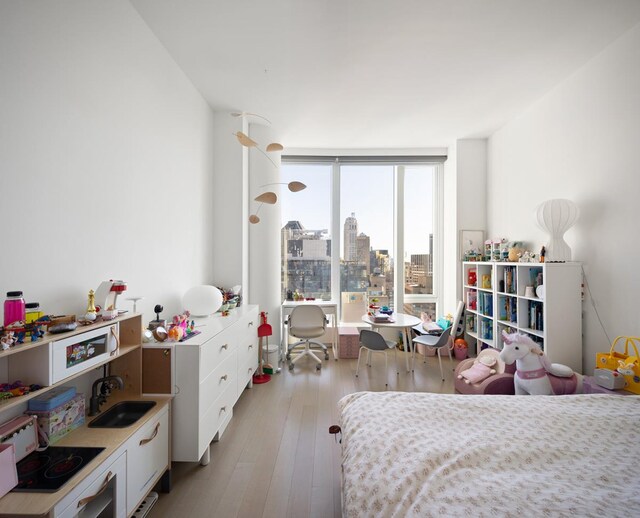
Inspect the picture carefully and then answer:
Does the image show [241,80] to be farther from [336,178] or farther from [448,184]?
[448,184]

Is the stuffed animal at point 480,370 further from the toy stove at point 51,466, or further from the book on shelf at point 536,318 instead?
the toy stove at point 51,466

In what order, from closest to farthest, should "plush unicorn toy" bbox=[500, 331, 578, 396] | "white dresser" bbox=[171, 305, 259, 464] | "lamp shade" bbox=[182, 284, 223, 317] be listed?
"white dresser" bbox=[171, 305, 259, 464], "plush unicorn toy" bbox=[500, 331, 578, 396], "lamp shade" bbox=[182, 284, 223, 317]

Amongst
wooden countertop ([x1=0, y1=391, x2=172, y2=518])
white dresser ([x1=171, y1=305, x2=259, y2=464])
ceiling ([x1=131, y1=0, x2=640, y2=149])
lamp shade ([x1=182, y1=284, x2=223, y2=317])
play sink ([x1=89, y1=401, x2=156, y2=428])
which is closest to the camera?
wooden countertop ([x1=0, y1=391, x2=172, y2=518])

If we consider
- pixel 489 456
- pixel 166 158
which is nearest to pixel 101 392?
pixel 166 158

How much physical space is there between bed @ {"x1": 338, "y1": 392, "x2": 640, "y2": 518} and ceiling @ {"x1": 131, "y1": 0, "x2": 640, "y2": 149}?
2815 mm

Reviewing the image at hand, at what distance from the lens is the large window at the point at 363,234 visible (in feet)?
16.2

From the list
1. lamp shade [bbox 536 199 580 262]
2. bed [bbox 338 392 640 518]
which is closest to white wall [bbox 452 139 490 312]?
lamp shade [bbox 536 199 580 262]

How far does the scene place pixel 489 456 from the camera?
131 centimetres

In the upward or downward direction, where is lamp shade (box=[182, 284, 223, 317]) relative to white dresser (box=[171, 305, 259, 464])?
upward

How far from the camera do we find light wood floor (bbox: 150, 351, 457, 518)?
1.68 meters

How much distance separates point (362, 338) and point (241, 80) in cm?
319

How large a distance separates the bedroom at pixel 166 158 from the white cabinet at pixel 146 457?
0.79 meters

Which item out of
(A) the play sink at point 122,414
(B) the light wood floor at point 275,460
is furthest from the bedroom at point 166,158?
(B) the light wood floor at point 275,460

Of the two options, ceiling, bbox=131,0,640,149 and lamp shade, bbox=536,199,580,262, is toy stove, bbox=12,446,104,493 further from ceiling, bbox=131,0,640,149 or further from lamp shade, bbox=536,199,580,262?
lamp shade, bbox=536,199,580,262
